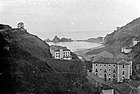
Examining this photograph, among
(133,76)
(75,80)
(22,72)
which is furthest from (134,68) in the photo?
(22,72)

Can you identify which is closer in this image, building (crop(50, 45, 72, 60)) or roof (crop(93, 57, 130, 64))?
roof (crop(93, 57, 130, 64))

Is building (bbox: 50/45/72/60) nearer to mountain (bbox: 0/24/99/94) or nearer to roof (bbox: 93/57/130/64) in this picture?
roof (bbox: 93/57/130/64)

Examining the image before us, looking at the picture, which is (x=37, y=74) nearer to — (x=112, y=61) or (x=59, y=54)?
(x=59, y=54)

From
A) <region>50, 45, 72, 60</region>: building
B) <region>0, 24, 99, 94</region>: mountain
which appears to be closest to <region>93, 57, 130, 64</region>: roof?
<region>50, 45, 72, 60</region>: building

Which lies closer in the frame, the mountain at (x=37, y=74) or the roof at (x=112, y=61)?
the mountain at (x=37, y=74)

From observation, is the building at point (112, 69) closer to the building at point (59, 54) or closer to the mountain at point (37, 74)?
the building at point (59, 54)

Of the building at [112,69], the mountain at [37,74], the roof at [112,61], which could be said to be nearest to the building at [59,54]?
the building at [112,69]

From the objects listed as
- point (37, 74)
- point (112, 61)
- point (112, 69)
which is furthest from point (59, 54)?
point (37, 74)

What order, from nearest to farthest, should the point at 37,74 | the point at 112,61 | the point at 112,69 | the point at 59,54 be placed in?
the point at 37,74, the point at 112,69, the point at 112,61, the point at 59,54
